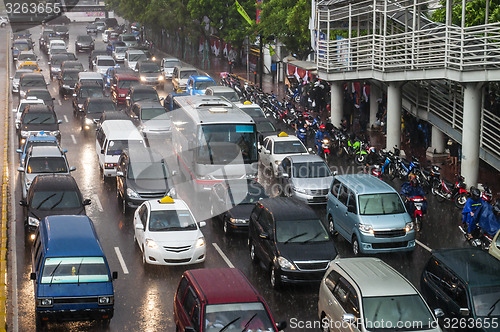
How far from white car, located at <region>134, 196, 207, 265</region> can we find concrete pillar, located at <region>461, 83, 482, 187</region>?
10.3 meters

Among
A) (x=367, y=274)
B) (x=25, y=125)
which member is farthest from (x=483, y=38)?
(x=25, y=125)

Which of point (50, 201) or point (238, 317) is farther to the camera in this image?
point (50, 201)

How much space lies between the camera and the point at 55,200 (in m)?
21.6

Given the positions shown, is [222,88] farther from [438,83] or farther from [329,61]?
[438,83]

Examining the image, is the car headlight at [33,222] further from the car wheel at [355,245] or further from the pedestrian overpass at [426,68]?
the pedestrian overpass at [426,68]

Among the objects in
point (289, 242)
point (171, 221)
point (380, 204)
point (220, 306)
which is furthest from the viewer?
point (380, 204)

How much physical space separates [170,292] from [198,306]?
4.75 meters

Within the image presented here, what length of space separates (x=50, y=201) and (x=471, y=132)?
44.2 ft

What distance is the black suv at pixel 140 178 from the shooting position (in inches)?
960

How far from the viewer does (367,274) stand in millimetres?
14430

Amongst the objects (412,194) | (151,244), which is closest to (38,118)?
(151,244)

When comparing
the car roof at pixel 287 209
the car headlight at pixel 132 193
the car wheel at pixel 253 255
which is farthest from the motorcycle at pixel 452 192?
the car headlight at pixel 132 193

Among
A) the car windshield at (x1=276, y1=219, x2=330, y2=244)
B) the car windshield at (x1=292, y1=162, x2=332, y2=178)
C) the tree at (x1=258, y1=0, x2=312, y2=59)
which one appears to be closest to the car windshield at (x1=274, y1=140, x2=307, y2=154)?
the car windshield at (x1=292, y1=162, x2=332, y2=178)

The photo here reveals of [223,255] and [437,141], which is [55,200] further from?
[437,141]
